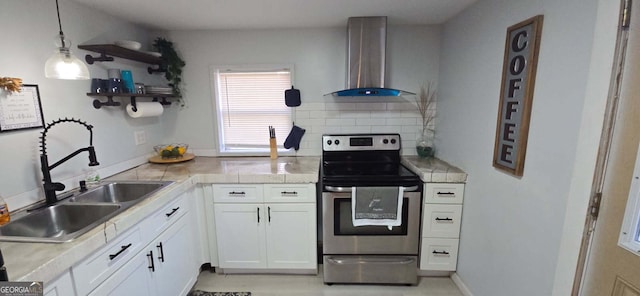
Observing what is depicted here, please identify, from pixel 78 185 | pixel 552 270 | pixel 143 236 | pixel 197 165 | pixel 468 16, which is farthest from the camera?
pixel 197 165

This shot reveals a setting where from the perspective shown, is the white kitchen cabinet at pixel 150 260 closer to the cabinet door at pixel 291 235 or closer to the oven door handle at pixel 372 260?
the cabinet door at pixel 291 235

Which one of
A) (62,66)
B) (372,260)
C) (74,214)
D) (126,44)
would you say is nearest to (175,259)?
(74,214)

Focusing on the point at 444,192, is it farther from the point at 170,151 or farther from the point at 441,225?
the point at 170,151

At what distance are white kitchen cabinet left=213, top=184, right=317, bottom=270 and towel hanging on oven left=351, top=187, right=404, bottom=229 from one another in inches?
13.7

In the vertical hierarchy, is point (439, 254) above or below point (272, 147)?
below

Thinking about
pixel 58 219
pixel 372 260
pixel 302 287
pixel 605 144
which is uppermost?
pixel 605 144

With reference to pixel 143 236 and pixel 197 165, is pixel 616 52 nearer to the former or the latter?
pixel 143 236

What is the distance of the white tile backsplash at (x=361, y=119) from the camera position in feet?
8.69

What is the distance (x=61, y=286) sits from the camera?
102 cm

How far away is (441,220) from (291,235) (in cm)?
119

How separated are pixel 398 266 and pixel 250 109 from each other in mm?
1967

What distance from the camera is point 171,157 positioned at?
247cm

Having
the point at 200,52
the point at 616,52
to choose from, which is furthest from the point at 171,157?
the point at 616,52

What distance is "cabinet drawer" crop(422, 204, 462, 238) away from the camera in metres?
2.06
